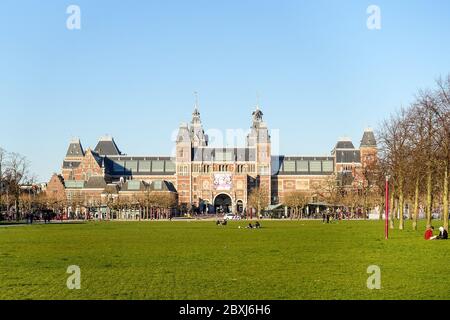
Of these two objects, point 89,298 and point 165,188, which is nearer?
point 89,298

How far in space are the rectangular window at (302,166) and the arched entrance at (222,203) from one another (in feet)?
68.2

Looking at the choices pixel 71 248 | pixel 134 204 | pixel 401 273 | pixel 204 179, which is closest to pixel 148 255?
pixel 71 248

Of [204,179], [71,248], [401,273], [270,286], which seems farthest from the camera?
[204,179]

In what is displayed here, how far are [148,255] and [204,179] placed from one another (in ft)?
522

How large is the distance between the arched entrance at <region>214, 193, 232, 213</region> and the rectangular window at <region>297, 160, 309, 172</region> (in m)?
20.8

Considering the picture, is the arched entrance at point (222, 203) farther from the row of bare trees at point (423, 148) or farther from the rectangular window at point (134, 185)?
the row of bare trees at point (423, 148)

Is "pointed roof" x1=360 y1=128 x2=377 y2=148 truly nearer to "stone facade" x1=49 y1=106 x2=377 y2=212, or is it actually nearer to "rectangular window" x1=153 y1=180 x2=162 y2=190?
"stone facade" x1=49 y1=106 x2=377 y2=212

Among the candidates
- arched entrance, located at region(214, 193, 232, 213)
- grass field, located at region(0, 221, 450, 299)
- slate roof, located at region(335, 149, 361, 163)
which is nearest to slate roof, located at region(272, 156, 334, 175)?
slate roof, located at region(335, 149, 361, 163)

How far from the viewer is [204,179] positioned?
188m

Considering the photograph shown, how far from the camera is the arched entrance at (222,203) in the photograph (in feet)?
611

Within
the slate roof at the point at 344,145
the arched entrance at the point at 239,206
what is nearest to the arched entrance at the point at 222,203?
the arched entrance at the point at 239,206

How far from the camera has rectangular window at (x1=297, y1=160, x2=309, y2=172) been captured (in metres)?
196
